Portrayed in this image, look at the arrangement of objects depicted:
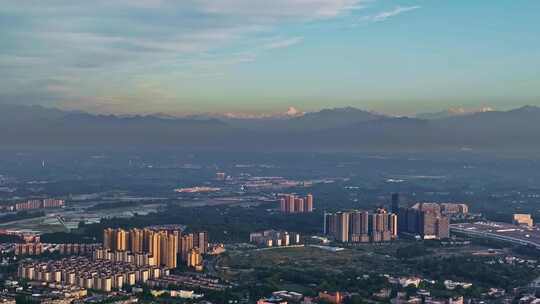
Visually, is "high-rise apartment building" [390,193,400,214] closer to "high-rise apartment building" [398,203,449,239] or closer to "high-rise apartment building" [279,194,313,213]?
"high-rise apartment building" [398,203,449,239]

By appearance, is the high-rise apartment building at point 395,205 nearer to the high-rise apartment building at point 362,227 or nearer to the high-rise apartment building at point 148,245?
the high-rise apartment building at point 362,227

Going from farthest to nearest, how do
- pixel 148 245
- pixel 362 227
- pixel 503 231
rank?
pixel 503 231, pixel 362 227, pixel 148 245

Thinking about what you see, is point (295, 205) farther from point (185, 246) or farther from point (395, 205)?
point (185, 246)

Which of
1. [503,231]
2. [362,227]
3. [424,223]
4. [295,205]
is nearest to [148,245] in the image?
[362,227]

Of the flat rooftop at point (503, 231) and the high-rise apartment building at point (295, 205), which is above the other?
the high-rise apartment building at point (295, 205)

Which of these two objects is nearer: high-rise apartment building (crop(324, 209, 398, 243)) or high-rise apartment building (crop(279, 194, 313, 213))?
high-rise apartment building (crop(324, 209, 398, 243))

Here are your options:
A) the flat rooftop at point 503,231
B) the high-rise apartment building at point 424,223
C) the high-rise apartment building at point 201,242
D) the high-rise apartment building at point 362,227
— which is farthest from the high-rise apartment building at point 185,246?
the flat rooftop at point 503,231

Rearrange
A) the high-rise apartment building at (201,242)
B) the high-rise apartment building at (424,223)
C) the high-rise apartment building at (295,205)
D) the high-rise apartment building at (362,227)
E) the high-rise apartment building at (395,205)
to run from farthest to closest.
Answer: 1. the high-rise apartment building at (295,205)
2. the high-rise apartment building at (395,205)
3. the high-rise apartment building at (424,223)
4. the high-rise apartment building at (362,227)
5. the high-rise apartment building at (201,242)

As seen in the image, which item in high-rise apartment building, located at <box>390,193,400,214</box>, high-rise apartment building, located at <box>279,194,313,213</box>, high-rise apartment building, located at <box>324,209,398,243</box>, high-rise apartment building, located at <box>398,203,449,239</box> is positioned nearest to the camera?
high-rise apartment building, located at <box>324,209,398,243</box>

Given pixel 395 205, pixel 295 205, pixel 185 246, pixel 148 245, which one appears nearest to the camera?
pixel 148 245

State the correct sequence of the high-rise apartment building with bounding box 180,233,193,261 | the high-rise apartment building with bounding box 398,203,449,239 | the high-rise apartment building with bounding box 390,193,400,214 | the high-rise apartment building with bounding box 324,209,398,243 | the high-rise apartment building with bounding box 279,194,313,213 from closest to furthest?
the high-rise apartment building with bounding box 180,233,193,261 < the high-rise apartment building with bounding box 324,209,398,243 < the high-rise apartment building with bounding box 398,203,449,239 < the high-rise apartment building with bounding box 390,193,400,214 < the high-rise apartment building with bounding box 279,194,313,213

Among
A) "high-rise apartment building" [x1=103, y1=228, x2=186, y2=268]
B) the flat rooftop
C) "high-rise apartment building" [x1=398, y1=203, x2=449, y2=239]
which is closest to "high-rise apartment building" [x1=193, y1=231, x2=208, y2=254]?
"high-rise apartment building" [x1=103, y1=228, x2=186, y2=268]
